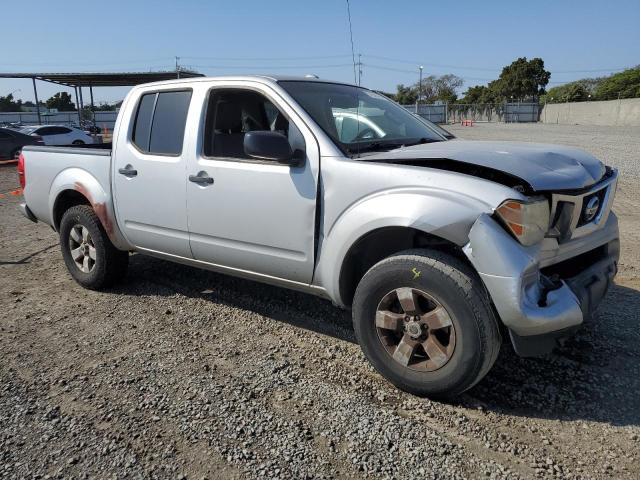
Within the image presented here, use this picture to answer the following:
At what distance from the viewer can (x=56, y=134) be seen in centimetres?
2141

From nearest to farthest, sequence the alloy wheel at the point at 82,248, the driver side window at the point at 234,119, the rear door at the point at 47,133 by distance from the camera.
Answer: the driver side window at the point at 234,119 < the alloy wheel at the point at 82,248 < the rear door at the point at 47,133

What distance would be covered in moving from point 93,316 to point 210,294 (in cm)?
100

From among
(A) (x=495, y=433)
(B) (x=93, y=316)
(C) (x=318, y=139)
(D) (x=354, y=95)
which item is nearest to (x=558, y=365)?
(A) (x=495, y=433)

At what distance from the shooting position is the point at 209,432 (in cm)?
275

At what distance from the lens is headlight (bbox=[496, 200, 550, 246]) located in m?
2.64

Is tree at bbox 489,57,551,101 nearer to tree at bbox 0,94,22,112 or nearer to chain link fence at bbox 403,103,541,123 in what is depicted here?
chain link fence at bbox 403,103,541,123

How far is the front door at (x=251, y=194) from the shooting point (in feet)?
11.2

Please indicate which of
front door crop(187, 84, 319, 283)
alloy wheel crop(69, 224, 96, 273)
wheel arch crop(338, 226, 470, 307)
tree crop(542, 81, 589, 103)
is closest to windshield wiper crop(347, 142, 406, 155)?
front door crop(187, 84, 319, 283)

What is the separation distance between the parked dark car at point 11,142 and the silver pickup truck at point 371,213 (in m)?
16.6

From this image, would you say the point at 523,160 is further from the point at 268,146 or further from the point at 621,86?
the point at 621,86

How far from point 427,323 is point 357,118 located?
→ 167cm

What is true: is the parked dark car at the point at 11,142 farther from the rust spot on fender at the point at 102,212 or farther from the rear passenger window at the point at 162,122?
the rear passenger window at the point at 162,122

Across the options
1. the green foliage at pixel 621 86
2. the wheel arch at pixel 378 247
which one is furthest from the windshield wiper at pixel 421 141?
the green foliage at pixel 621 86

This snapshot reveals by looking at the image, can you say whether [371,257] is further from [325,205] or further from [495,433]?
[495,433]
